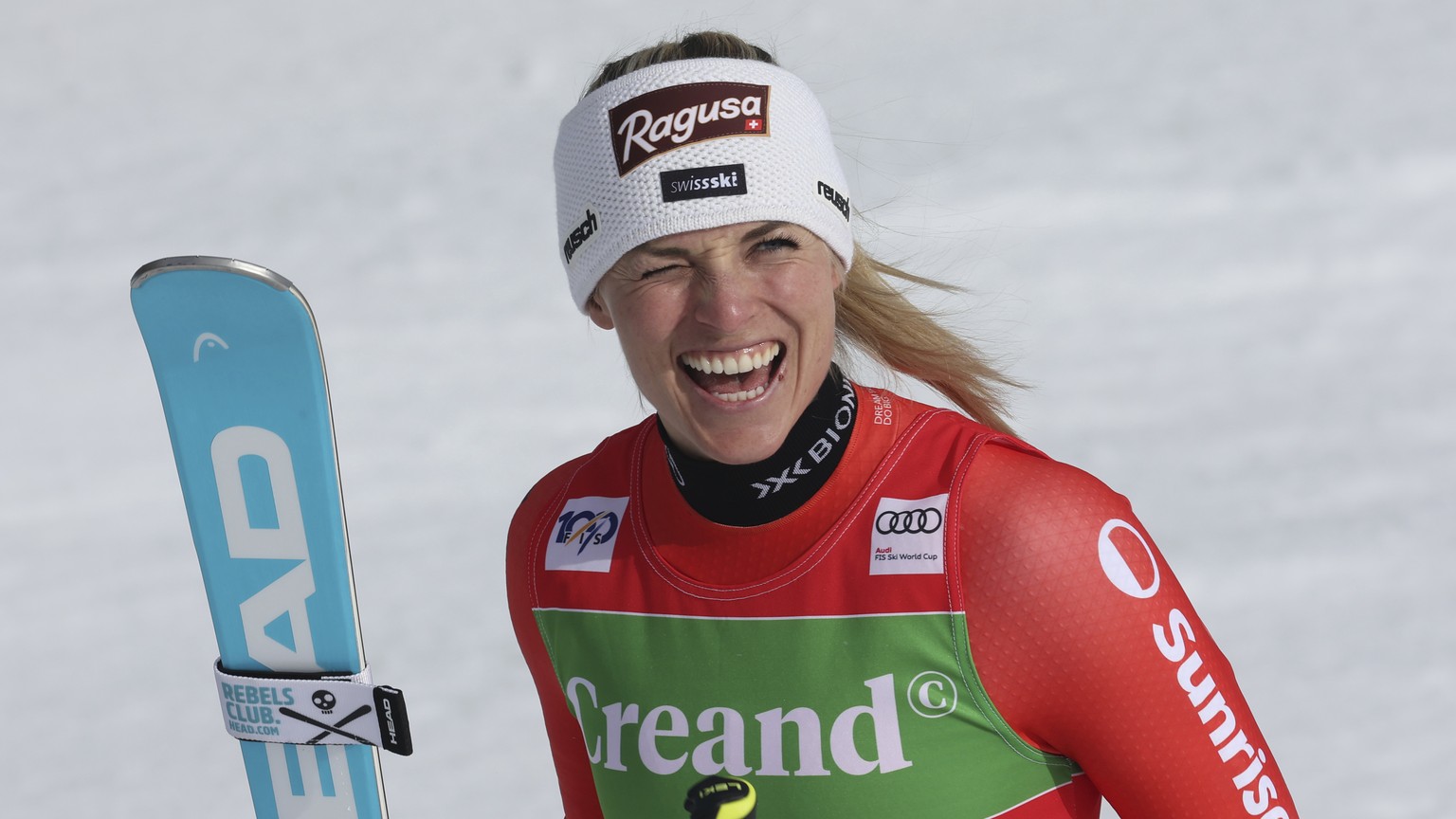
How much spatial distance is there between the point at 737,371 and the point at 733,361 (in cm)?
1

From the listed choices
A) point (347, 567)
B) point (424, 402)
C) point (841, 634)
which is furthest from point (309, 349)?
point (424, 402)

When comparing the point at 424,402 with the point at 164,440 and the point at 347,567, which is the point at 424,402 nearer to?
the point at 164,440

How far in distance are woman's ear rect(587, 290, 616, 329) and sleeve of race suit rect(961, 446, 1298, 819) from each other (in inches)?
19.8

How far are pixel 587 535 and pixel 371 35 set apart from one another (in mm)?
4210

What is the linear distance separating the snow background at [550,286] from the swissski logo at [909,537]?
2.52 metres

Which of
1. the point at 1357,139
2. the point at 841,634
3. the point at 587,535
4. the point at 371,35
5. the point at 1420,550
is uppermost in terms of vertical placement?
the point at 371,35

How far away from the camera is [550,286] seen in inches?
199

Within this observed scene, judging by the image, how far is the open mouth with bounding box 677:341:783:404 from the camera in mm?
1508

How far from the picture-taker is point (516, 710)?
13.2ft

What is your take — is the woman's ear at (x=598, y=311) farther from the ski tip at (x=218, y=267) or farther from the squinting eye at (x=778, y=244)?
the ski tip at (x=218, y=267)

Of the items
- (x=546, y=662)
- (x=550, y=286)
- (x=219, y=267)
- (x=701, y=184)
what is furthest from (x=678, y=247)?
(x=550, y=286)

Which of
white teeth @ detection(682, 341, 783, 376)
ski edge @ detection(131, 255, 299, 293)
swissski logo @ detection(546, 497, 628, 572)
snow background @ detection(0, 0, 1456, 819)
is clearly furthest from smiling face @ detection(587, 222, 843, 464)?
snow background @ detection(0, 0, 1456, 819)

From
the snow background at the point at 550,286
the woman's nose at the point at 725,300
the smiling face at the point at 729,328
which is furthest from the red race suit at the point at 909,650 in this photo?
the snow background at the point at 550,286

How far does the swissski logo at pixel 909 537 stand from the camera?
1.50 meters
